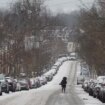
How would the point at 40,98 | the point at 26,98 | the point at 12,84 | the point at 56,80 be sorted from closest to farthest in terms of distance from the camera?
the point at 26,98
the point at 40,98
the point at 12,84
the point at 56,80

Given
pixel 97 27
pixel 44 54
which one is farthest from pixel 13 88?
pixel 44 54

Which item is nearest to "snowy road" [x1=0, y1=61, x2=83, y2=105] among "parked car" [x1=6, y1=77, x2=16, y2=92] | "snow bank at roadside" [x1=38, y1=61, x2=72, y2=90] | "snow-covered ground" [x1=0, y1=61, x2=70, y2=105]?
"snow-covered ground" [x1=0, y1=61, x2=70, y2=105]

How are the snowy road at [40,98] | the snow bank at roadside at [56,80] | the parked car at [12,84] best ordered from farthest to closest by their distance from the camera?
the snow bank at roadside at [56,80] → the parked car at [12,84] → the snowy road at [40,98]

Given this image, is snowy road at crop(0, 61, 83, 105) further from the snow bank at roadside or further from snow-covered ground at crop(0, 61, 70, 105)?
the snow bank at roadside

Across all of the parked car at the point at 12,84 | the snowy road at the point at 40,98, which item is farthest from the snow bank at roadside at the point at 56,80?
the snowy road at the point at 40,98

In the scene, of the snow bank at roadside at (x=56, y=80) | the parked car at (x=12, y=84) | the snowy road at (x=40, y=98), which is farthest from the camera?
the snow bank at roadside at (x=56, y=80)

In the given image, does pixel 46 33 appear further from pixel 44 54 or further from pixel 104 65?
pixel 104 65

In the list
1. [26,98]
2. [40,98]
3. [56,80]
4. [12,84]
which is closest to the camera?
[26,98]

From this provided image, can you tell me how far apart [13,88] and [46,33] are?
54669mm

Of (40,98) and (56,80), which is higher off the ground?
(40,98)

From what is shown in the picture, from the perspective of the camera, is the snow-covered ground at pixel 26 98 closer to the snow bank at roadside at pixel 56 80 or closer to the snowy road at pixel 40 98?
the snowy road at pixel 40 98

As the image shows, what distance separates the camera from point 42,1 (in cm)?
8744

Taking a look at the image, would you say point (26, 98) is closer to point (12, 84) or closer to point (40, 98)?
point (40, 98)

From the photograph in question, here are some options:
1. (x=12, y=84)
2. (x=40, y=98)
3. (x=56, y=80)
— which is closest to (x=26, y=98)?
(x=40, y=98)
